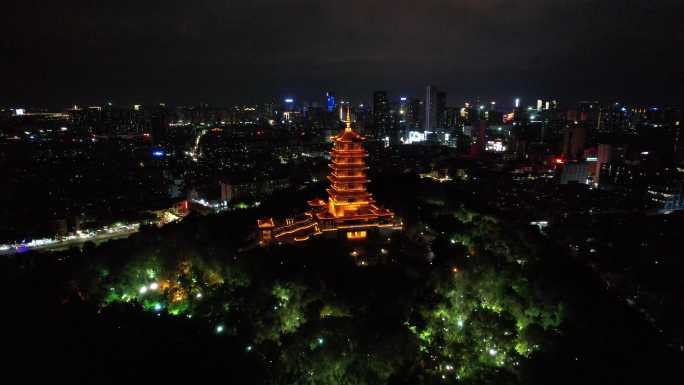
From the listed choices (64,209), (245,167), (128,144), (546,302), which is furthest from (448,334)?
(128,144)

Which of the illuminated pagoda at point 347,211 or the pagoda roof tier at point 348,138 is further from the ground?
the pagoda roof tier at point 348,138

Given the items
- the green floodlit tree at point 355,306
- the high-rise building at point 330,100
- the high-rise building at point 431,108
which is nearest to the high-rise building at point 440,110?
the high-rise building at point 431,108

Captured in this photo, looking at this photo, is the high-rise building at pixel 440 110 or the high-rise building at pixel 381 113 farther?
the high-rise building at pixel 440 110

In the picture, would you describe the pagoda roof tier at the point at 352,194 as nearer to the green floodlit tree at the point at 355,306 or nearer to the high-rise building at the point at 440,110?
the green floodlit tree at the point at 355,306

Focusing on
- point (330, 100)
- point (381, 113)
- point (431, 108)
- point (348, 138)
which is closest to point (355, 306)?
point (348, 138)

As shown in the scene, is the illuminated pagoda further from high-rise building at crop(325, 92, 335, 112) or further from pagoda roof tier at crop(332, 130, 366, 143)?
high-rise building at crop(325, 92, 335, 112)

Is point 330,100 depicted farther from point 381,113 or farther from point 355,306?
point 355,306

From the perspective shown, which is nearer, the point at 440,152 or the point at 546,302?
the point at 546,302

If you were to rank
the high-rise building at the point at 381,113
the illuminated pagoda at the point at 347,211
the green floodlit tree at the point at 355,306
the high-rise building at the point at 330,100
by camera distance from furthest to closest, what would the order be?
the high-rise building at the point at 330,100 < the high-rise building at the point at 381,113 < the illuminated pagoda at the point at 347,211 < the green floodlit tree at the point at 355,306

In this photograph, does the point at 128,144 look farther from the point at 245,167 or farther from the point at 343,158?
the point at 343,158
